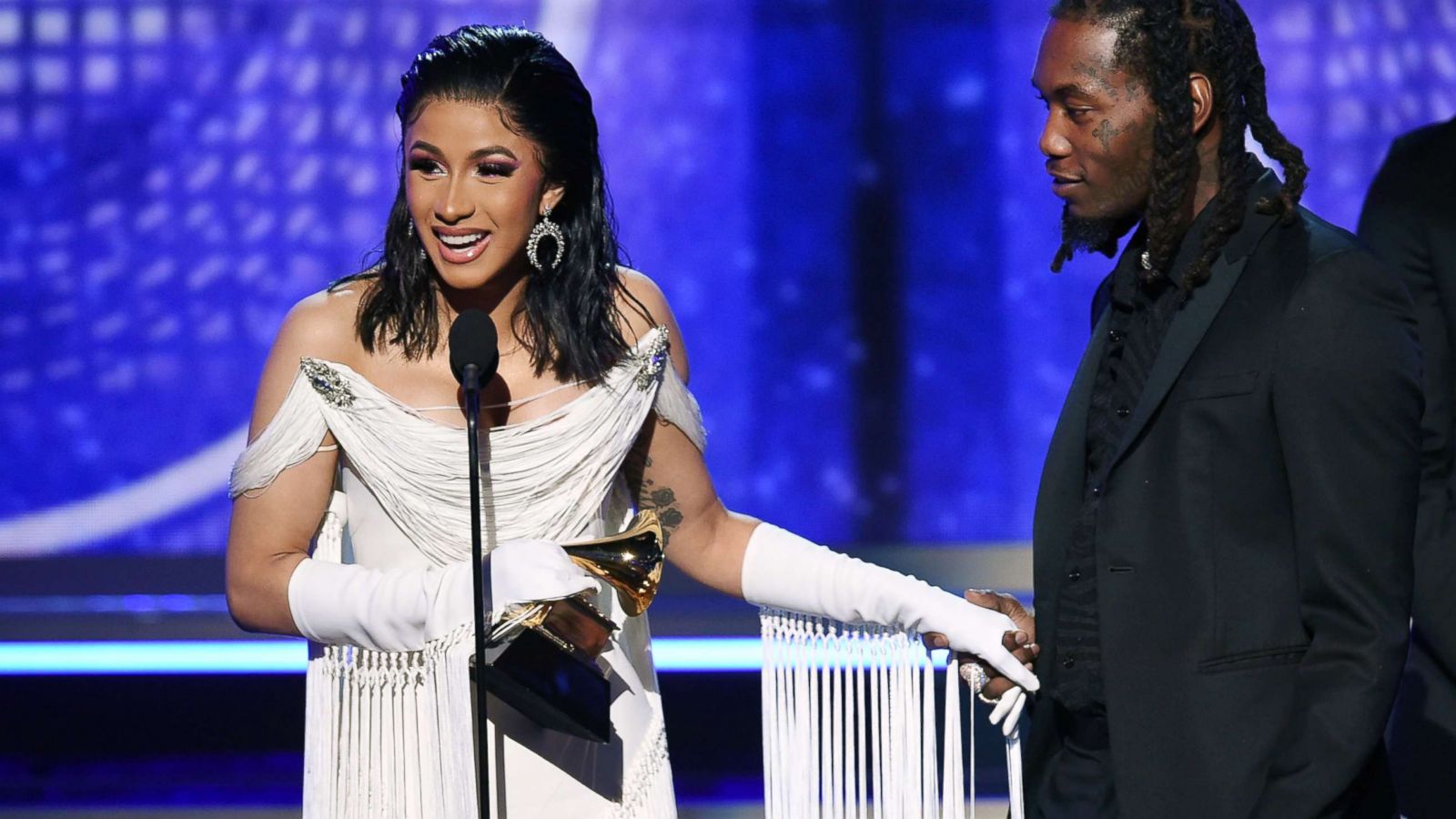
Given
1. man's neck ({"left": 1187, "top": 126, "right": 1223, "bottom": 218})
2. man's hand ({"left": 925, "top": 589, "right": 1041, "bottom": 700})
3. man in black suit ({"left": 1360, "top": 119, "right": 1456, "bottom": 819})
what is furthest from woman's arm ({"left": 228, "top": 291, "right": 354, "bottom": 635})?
man in black suit ({"left": 1360, "top": 119, "right": 1456, "bottom": 819})

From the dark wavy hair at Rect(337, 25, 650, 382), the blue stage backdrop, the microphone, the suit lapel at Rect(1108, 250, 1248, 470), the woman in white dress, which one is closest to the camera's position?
the microphone

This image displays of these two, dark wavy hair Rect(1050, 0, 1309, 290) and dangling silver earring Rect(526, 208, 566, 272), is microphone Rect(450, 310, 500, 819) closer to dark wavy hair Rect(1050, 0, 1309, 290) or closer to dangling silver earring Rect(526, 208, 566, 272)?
dangling silver earring Rect(526, 208, 566, 272)

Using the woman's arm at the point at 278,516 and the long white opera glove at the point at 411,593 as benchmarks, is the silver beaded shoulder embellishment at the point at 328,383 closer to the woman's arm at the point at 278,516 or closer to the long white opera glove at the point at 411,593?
the woman's arm at the point at 278,516

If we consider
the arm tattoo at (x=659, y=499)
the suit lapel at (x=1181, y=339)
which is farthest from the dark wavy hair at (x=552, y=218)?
the suit lapel at (x=1181, y=339)

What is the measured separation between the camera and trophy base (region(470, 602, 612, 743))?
1702 millimetres

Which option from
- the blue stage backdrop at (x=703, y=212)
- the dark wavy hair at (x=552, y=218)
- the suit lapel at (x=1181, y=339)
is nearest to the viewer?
the suit lapel at (x=1181, y=339)

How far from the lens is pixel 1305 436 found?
1.57 meters

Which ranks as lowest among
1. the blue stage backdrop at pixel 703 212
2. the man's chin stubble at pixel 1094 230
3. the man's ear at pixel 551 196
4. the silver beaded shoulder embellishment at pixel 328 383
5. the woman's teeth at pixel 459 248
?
the silver beaded shoulder embellishment at pixel 328 383

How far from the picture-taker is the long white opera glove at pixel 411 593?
1697mm

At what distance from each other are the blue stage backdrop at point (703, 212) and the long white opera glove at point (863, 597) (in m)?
1.94

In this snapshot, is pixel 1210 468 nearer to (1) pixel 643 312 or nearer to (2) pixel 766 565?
(2) pixel 766 565

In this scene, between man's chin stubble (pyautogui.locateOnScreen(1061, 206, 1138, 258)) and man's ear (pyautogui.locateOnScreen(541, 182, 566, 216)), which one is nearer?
man's chin stubble (pyautogui.locateOnScreen(1061, 206, 1138, 258))

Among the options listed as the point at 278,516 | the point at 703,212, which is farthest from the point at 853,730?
the point at 703,212

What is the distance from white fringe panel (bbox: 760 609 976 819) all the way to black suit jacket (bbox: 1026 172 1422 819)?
1.05 feet
